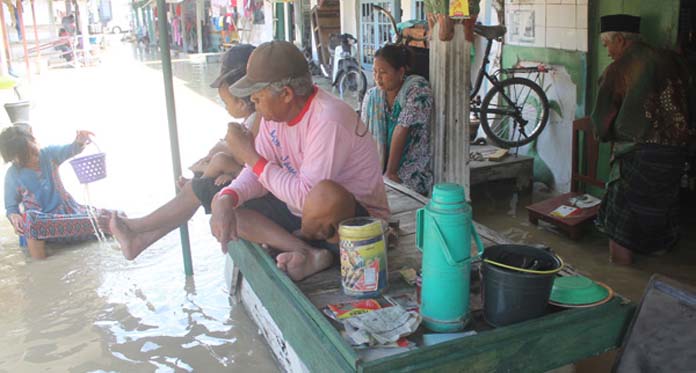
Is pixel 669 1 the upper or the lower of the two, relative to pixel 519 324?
upper

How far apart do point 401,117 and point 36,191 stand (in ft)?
9.32

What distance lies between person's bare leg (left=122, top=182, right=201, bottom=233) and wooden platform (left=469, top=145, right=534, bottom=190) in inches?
113

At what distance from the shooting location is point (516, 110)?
19.9ft

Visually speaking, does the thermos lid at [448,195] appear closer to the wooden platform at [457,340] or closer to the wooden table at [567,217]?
the wooden platform at [457,340]

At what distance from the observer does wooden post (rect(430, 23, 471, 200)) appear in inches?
156

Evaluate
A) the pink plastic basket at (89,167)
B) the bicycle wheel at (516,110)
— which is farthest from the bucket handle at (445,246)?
the bicycle wheel at (516,110)

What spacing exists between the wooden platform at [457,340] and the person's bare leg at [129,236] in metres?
1.20

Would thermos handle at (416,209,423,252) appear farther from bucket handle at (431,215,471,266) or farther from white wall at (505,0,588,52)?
white wall at (505,0,588,52)

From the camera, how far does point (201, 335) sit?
3475mm

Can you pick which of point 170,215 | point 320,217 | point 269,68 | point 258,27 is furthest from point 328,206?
point 258,27

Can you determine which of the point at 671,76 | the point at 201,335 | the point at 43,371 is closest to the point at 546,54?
the point at 671,76

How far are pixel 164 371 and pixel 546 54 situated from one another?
443 centimetres

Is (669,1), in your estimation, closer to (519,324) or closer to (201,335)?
(519,324)

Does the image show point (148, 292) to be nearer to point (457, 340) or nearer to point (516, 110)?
point (457, 340)
